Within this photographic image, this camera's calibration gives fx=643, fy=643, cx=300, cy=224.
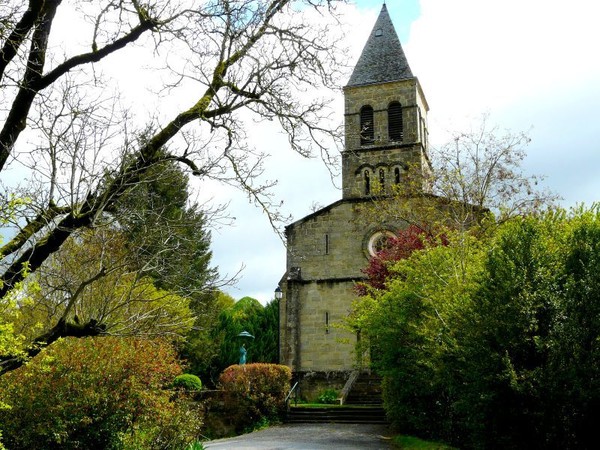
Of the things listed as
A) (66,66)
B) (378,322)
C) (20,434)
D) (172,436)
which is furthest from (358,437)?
(66,66)

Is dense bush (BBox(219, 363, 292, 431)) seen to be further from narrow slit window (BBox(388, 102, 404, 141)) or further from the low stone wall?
narrow slit window (BBox(388, 102, 404, 141))

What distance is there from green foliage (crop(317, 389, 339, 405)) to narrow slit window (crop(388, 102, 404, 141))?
12386mm

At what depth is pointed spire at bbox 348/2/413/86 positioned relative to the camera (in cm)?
3212

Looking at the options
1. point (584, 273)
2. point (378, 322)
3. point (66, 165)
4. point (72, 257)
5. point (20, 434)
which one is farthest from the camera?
point (72, 257)

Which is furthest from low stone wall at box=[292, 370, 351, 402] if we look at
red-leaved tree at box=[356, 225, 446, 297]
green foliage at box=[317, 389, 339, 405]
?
red-leaved tree at box=[356, 225, 446, 297]

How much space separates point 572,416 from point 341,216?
19889mm

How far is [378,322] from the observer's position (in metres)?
16.5

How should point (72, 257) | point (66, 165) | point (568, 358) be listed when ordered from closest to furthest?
point (66, 165), point (568, 358), point (72, 257)

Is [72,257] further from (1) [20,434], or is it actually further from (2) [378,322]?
(2) [378,322]

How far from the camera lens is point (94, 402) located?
13328 mm

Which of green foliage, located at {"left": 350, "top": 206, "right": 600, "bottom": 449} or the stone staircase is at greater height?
green foliage, located at {"left": 350, "top": 206, "right": 600, "bottom": 449}

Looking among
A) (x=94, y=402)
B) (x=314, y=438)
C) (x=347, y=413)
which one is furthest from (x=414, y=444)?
(x=347, y=413)

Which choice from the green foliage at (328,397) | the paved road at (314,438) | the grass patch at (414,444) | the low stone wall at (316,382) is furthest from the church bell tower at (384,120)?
the grass patch at (414,444)

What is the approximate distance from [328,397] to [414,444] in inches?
444
